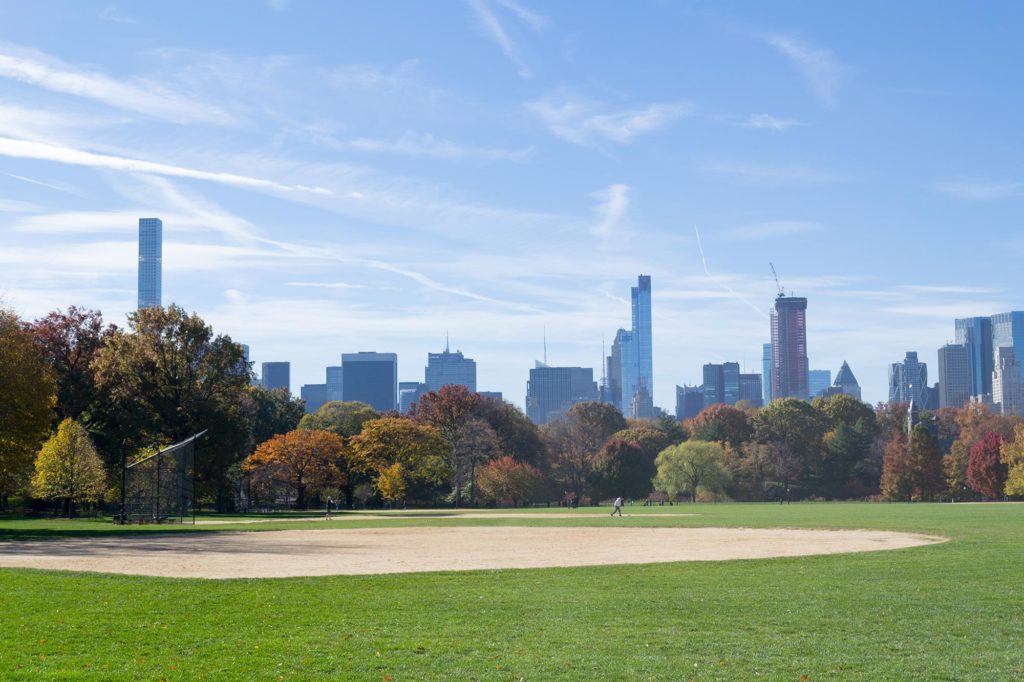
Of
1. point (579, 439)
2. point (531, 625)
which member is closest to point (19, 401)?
point (531, 625)

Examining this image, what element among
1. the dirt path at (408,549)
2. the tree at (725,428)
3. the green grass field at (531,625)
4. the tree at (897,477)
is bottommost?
the tree at (897,477)

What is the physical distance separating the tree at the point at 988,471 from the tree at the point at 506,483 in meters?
51.6

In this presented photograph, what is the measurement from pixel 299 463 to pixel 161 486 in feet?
116

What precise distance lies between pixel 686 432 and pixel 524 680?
152 meters

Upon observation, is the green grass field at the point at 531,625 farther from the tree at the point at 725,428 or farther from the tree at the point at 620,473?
Result: the tree at the point at 725,428

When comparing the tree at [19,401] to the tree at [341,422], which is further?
the tree at [341,422]

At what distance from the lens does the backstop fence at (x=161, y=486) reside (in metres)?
62.6

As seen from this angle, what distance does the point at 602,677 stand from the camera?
14.4 m

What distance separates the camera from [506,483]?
11619cm

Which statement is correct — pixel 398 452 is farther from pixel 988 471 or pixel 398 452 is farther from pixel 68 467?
pixel 988 471

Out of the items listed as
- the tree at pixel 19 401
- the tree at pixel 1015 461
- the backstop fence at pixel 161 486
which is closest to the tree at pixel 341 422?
the backstop fence at pixel 161 486

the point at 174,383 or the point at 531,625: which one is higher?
the point at 174,383

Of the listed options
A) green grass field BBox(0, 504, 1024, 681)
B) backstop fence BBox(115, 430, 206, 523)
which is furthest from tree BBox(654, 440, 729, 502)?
green grass field BBox(0, 504, 1024, 681)

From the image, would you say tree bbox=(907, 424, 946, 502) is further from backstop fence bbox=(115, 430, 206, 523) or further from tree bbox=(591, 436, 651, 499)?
backstop fence bbox=(115, 430, 206, 523)
